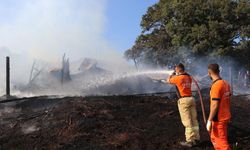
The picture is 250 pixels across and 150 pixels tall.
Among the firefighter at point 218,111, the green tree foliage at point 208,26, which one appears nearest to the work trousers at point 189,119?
the firefighter at point 218,111

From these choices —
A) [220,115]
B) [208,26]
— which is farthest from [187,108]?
[208,26]

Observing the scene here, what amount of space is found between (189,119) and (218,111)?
1966 mm

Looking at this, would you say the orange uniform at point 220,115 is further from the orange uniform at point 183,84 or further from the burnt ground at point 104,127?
the orange uniform at point 183,84

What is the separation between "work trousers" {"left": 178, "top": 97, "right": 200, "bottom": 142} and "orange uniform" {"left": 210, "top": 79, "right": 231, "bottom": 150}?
178 cm

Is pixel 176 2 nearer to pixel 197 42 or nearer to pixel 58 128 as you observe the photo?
pixel 197 42

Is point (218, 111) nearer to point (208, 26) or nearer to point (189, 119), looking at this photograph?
point (189, 119)

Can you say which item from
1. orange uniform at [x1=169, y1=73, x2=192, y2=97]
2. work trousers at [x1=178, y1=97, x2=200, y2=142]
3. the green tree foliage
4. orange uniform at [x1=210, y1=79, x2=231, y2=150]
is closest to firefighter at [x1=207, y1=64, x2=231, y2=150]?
orange uniform at [x1=210, y1=79, x2=231, y2=150]

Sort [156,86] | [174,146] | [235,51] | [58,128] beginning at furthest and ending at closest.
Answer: [235,51]
[156,86]
[58,128]
[174,146]

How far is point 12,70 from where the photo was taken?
33812mm

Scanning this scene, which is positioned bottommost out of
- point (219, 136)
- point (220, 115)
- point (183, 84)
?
point (219, 136)

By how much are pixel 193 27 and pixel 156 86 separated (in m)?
5.30

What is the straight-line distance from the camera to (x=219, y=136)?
7008 mm

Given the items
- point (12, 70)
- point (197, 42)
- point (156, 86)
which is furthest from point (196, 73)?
point (12, 70)

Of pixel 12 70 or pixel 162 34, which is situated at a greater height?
pixel 162 34
